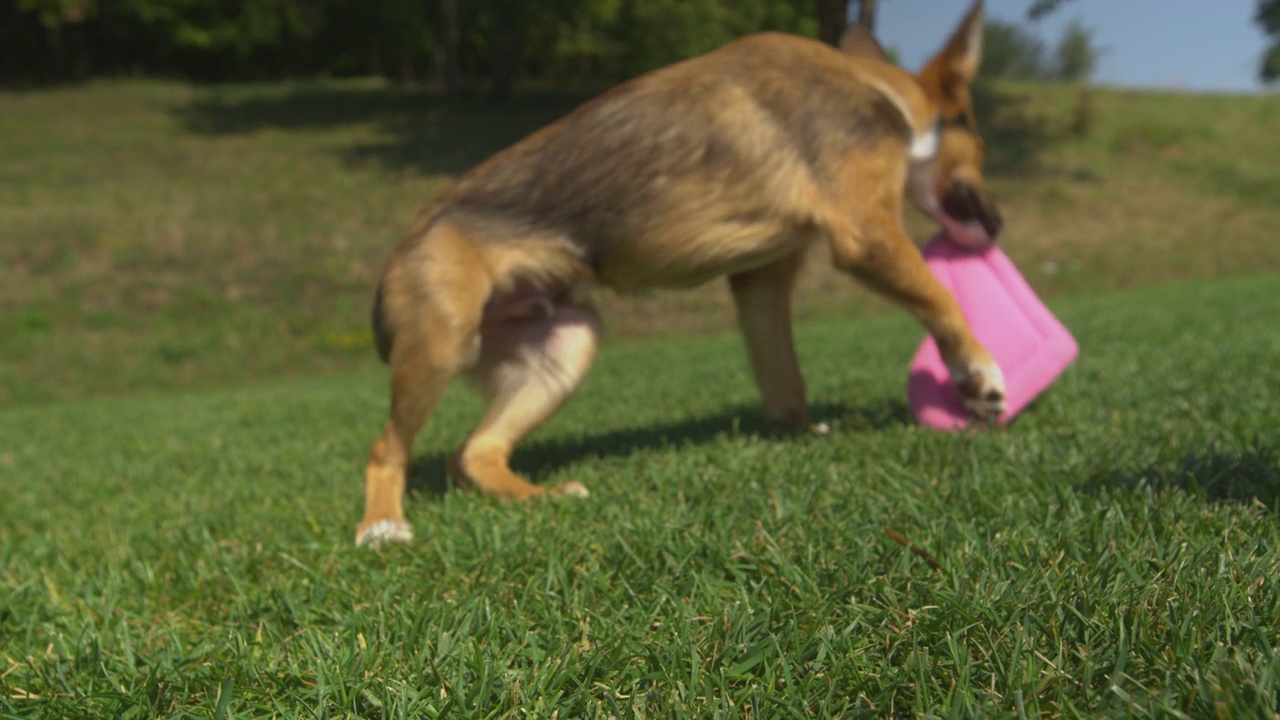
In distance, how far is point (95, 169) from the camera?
19.9 m

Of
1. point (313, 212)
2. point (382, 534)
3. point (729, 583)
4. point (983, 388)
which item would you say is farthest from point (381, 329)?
point (313, 212)

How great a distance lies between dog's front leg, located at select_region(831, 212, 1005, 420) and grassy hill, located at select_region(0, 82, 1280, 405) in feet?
33.7

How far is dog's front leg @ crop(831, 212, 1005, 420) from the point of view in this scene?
338cm

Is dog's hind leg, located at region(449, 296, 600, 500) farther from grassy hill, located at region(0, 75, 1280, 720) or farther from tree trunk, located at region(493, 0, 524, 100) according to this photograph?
tree trunk, located at region(493, 0, 524, 100)

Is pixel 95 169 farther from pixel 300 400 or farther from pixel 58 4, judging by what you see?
pixel 58 4

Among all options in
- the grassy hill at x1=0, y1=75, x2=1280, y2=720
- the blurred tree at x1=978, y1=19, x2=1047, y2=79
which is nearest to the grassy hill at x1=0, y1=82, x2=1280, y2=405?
the grassy hill at x1=0, y1=75, x2=1280, y2=720

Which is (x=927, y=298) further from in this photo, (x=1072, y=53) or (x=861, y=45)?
(x=1072, y=53)

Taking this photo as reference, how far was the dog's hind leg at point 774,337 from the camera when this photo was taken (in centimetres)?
405

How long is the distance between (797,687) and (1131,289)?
15.1 metres

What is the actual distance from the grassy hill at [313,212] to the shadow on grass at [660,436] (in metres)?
8.89

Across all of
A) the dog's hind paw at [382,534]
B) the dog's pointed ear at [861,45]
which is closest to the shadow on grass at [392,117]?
the dog's pointed ear at [861,45]

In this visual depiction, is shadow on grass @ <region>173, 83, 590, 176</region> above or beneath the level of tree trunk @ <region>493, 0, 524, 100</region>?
beneath

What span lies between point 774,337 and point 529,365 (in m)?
1.11

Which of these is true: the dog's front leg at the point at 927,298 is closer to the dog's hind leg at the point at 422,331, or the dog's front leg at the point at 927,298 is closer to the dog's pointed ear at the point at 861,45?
the dog's pointed ear at the point at 861,45
